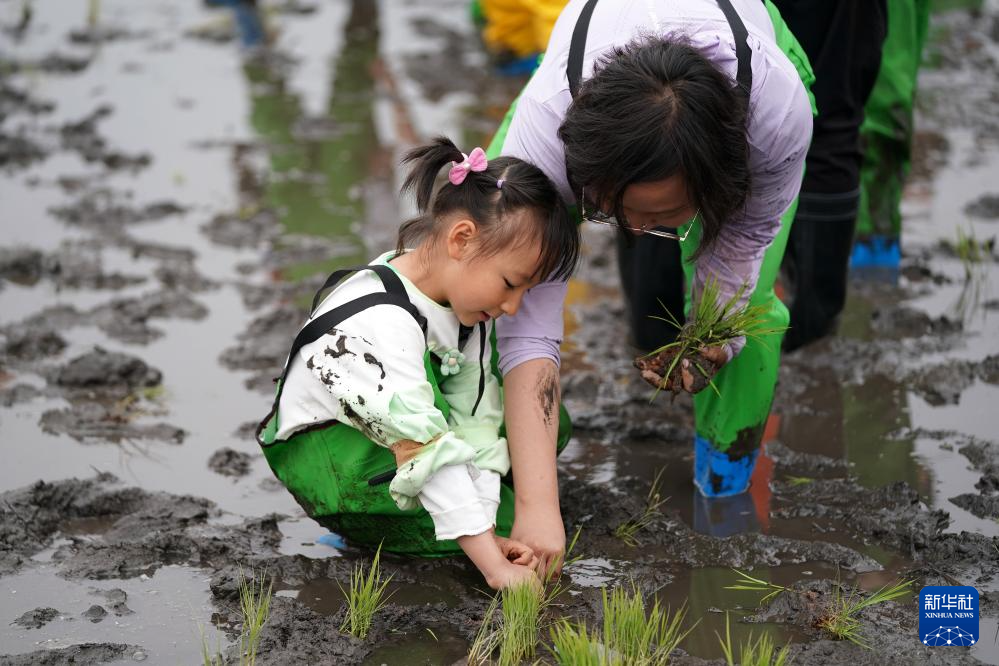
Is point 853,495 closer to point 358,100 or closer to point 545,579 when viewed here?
point 545,579

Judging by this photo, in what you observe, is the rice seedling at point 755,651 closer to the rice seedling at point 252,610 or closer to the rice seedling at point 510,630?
the rice seedling at point 510,630

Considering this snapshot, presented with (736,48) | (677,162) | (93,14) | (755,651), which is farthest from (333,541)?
(93,14)

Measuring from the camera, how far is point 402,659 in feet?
8.45

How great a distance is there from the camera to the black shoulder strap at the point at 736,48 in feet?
8.52

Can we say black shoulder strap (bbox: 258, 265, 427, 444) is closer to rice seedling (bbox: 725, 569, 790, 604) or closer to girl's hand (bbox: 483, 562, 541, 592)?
girl's hand (bbox: 483, 562, 541, 592)

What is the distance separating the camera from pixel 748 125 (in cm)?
263

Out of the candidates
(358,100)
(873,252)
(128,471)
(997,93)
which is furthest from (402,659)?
(997,93)

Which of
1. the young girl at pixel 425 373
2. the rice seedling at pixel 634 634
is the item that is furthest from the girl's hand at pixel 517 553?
the rice seedling at pixel 634 634

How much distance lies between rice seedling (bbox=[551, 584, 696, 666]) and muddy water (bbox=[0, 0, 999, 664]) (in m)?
0.10

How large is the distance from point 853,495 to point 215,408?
1933 mm

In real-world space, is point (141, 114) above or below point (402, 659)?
below

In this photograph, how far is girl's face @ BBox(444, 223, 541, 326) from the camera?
2.68 m

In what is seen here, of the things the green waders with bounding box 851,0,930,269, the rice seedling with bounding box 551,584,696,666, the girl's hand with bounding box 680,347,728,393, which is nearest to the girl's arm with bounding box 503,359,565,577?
the rice seedling with bounding box 551,584,696,666

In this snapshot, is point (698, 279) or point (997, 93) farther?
→ point (997, 93)
